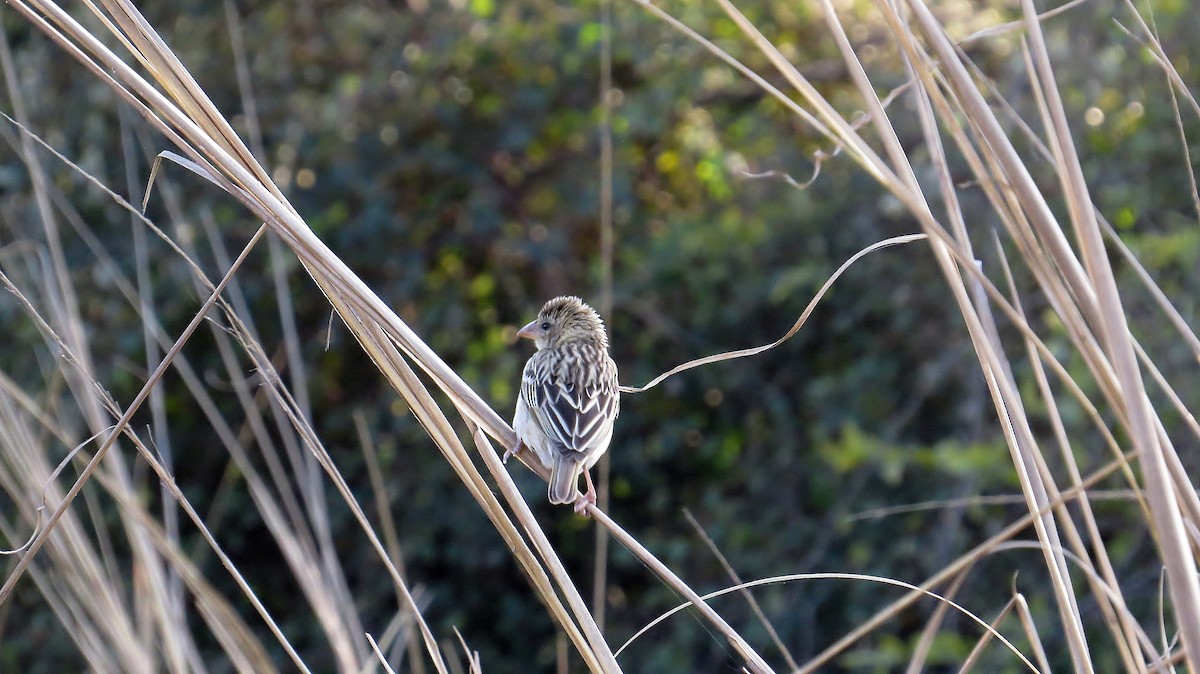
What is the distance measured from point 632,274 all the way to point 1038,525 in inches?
218

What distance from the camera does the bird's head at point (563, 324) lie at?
16.2 feet

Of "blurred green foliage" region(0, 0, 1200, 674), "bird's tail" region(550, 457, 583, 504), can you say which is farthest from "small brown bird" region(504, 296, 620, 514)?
"blurred green foliage" region(0, 0, 1200, 674)

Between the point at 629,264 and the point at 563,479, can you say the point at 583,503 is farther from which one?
the point at 629,264

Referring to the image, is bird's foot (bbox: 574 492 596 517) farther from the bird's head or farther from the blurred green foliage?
the blurred green foliage

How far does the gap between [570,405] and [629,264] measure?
3479 mm

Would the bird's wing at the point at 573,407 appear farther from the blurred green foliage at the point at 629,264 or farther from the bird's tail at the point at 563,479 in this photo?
the blurred green foliage at the point at 629,264

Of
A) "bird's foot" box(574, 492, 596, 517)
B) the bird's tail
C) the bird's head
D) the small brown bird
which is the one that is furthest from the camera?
the bird's head

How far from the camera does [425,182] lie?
8.01 metres

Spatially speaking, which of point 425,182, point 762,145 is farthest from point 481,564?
point 762,145

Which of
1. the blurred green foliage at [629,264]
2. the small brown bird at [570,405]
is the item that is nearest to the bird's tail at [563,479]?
the small brown bird at [570,405]

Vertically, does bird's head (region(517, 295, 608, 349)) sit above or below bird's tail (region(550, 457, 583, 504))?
above

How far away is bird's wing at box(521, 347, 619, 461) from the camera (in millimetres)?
3869

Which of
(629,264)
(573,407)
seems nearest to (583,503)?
(573,407)

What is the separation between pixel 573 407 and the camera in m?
4.01
